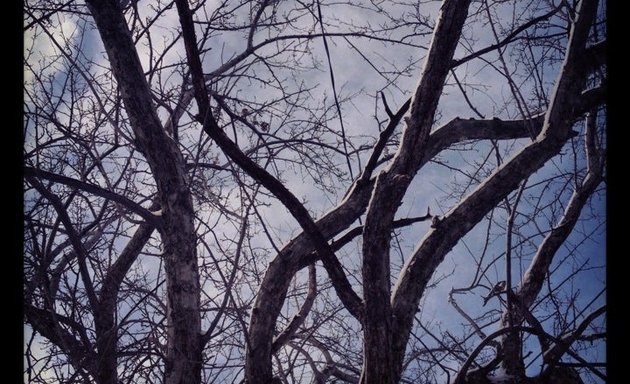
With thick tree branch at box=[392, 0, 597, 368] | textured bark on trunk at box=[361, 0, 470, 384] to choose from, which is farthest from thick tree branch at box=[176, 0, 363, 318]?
thick tree branch at box=[392, 0, 597, 368]

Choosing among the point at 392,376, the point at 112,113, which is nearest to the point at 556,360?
the point at 392,376

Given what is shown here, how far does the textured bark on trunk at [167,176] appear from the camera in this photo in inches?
110

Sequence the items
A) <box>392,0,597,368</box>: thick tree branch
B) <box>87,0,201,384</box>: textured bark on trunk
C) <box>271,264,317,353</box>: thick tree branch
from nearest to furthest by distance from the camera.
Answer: <box>392,0,597,368</box>: thick tree branch < <box>87,0,201,384</box>: textured bark on trunk < <box>271,264,317,353</box>: thick tree branch

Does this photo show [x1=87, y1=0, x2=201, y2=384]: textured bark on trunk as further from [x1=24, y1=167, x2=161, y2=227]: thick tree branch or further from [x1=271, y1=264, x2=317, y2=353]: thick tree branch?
[x1=271, y1=264, x2=317, y2=353]: thick tree branch

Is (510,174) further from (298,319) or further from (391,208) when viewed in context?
(298,319)

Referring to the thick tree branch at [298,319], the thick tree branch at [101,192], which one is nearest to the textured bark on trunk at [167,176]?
the thick tree branch at [101,192]

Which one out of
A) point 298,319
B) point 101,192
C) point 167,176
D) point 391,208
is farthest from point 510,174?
point 101,192

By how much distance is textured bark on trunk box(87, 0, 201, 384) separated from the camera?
110 inches

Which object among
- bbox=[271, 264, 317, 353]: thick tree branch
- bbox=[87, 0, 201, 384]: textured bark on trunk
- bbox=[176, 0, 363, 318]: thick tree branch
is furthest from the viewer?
bbox=[271, 264, 317, 353]: thick tree branch

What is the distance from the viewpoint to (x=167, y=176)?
115 inches

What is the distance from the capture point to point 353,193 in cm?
296

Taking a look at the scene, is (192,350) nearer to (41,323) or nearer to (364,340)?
(364,340)

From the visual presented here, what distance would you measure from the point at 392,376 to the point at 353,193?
42.4 inches

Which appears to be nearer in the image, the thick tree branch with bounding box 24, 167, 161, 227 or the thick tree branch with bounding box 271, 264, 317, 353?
the thick tree branch with bounding box 24, 167, 161, 227
